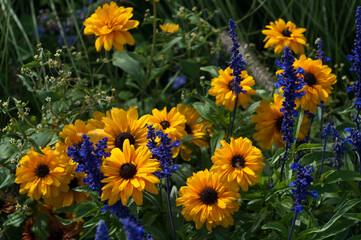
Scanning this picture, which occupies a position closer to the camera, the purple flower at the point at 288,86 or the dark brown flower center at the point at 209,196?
the purple flower at the point at 288,86

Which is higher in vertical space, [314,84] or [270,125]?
[314,84]

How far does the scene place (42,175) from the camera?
6.49 feet

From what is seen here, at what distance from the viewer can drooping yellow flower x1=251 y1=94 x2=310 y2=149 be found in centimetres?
218

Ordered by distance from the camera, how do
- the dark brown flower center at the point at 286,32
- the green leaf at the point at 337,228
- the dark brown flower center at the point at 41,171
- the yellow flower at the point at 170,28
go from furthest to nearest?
the yellow flower at the point at 170,28
the dark brown flower center at the point at 286,32
the dark brown flower center at the point at 41,171
the green leaf at the point at 337,228

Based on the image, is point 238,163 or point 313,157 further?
point 313,157

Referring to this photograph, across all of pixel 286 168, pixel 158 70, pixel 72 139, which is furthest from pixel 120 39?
pixel 286 168

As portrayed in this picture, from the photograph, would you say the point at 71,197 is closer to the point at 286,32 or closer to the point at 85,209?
the point at 85,209

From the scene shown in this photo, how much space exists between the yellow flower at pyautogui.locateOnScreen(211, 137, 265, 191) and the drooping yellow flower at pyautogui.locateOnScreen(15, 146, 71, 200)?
0.65m

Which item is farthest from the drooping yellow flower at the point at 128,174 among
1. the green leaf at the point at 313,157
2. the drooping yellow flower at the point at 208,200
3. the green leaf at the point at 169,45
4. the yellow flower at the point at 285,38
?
the green leaf at the point at 169,45

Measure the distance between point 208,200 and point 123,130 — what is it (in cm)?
47

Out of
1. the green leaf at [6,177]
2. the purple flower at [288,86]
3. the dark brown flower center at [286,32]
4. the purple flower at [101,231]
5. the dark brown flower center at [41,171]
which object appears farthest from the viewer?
the dark brown flower center at [286,32]

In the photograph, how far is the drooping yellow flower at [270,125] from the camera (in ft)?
7.14

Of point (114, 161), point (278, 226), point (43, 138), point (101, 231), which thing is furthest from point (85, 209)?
point (101, 231)

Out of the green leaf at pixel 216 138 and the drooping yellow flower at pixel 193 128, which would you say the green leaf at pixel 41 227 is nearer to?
the drooping yellow flower at pixel 193 128
